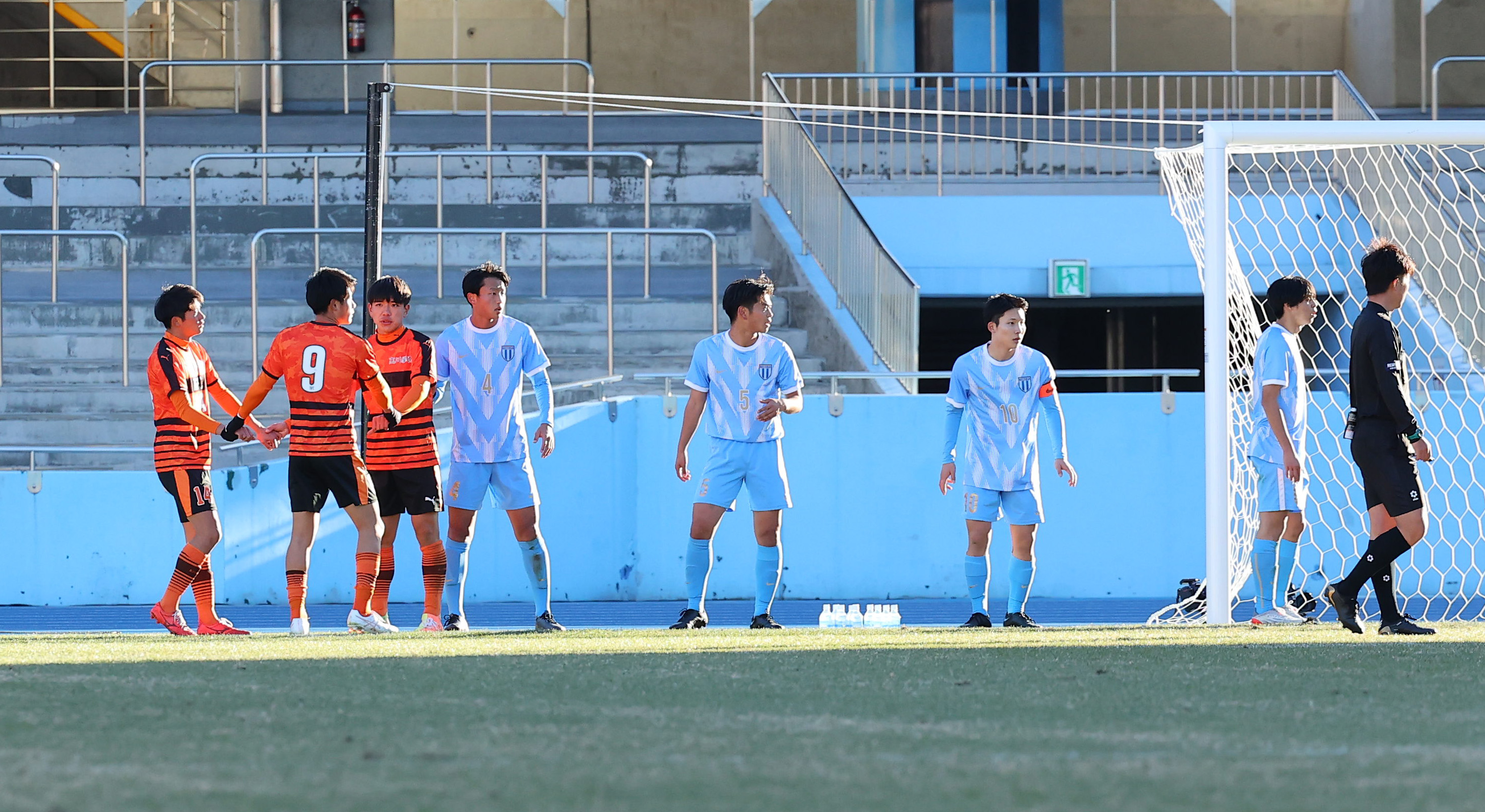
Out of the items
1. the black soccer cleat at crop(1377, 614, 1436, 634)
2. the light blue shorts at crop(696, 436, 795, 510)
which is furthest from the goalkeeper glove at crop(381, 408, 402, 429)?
the black soccer cleat at crop(1377, 614, 1436, 634)

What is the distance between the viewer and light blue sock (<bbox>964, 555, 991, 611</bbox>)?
8.66 m

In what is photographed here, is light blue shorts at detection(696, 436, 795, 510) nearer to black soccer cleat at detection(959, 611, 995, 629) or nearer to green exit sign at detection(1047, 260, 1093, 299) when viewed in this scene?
black soccer cleat at detection(959, 611, 995, 629)

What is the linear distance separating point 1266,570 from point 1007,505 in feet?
4.28

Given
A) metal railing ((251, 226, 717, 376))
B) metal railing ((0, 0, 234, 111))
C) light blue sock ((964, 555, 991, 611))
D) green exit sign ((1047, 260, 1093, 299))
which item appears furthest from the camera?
metal railing ((0, 0, 234, 111))

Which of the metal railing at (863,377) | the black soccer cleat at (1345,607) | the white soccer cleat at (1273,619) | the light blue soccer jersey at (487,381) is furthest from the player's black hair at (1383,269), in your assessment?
the light blue soccer jersey at (487,381)

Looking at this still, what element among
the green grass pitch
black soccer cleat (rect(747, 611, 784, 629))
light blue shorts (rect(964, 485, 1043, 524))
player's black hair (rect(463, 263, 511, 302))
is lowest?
black soccer cleat (rect(747, 611, 784, 629))

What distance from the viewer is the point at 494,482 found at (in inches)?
331

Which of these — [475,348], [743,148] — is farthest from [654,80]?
[475,348]

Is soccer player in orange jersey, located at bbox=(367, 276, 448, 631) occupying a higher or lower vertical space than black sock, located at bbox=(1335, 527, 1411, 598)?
higher

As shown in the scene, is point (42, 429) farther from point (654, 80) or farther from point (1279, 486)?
point (654, 80)

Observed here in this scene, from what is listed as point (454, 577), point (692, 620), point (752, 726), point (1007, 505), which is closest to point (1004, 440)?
point (1007, 505)

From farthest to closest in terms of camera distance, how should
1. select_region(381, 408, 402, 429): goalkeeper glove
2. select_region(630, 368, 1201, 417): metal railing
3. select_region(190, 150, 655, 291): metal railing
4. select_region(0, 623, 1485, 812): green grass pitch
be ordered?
select_region(190, 150, 655, 291): metal railing
select_region(630, 368, 1201, 417): metal railing
select_region(381, 408, 402, 429): goalkeeper glove
select_region(0, 623, 1485, 812): green grass pitch

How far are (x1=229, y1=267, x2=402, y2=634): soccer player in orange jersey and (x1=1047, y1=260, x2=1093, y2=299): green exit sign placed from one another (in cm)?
919

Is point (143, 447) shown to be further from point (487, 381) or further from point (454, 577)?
point (487, 381)
